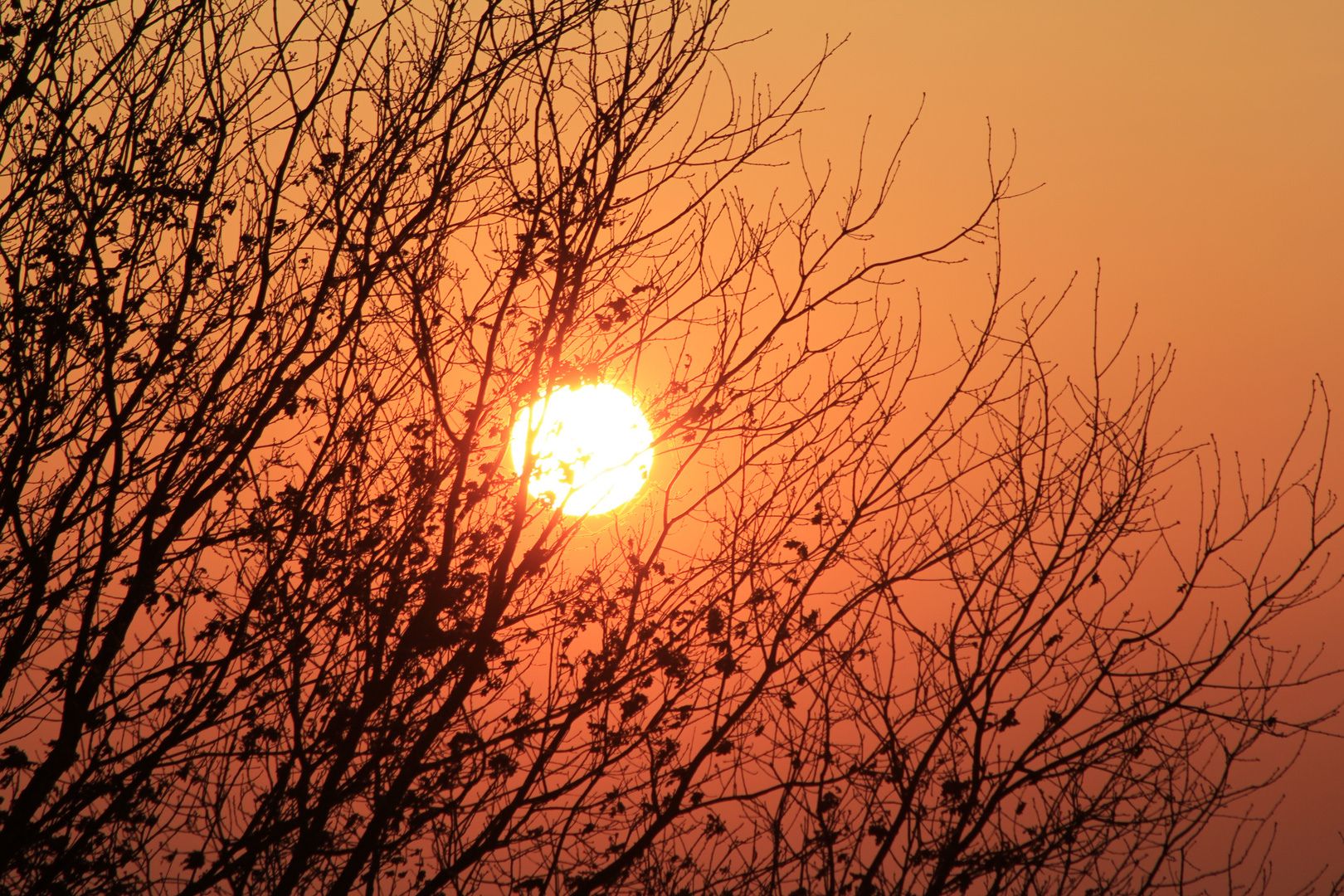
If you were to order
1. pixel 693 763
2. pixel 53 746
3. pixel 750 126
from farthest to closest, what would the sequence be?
pixel 750 126 < pixel 693 763 < pixel 53 746

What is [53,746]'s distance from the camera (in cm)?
438

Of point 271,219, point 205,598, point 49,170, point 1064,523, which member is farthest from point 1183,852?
point 49,170

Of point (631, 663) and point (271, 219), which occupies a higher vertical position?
point (271, 219)

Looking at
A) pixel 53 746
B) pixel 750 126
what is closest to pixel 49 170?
pixel 53 746

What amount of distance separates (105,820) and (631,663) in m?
2.15

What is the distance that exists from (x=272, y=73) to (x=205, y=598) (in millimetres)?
2384

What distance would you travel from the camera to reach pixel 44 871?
4.43 metres

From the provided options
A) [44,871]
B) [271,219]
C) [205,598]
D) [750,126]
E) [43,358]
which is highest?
[750,126]

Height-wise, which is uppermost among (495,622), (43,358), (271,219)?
(271,219)

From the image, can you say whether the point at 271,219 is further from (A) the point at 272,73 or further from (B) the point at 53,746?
(B) the point at 53,746

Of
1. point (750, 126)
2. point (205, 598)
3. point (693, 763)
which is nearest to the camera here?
point (693, 763)

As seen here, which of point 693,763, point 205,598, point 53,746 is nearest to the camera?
point 53,746

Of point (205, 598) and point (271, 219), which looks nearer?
point (271, 219)

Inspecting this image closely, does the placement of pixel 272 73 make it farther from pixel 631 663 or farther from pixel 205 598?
pixel 631 663
